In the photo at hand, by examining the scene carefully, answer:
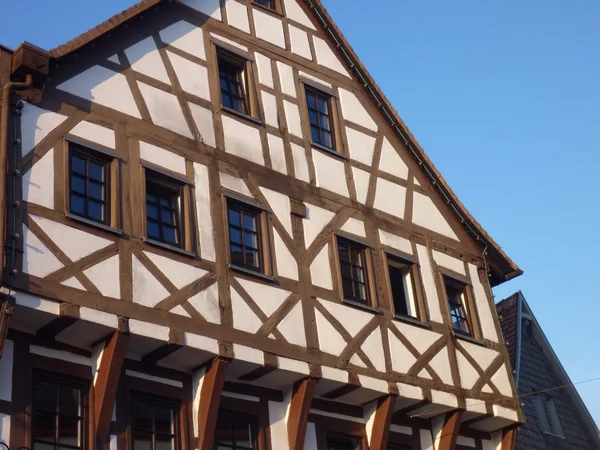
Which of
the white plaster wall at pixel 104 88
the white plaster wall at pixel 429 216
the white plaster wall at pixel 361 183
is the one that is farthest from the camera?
the white plaster wall at pixel 429 216

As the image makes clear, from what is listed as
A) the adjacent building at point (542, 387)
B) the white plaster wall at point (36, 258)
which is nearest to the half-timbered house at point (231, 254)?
the white plaster wall at point (36, 258)

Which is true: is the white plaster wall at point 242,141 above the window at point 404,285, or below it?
above

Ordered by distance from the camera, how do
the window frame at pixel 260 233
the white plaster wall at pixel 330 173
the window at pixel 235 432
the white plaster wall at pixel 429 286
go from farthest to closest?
the white plaster wall at pixel 429 286 → the white plaster wall at pixel 330 173 → the window frame at pixel 260 233 → the window at pixel 235 432

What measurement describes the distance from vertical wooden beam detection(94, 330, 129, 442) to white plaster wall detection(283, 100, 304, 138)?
533 centimetres

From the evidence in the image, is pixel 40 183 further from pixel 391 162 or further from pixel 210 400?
pixel 391 162

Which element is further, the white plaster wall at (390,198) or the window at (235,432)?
the white plaster wall at (390,198)

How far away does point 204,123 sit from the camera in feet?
46.6

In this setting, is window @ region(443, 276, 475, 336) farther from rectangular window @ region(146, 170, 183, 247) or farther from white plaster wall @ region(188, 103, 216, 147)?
rectangular window @ region(146, 170, 183, 247)

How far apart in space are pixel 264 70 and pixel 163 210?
149 inches

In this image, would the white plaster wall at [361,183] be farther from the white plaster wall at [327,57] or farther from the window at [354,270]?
the white plaster wall at [327,57]

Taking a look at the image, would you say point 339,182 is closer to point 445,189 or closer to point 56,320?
point 445,189

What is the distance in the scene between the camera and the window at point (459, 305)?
16.6 m

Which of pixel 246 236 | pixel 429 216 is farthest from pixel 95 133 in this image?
pixel 429 216

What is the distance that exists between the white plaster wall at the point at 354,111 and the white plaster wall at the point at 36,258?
22.8 feet
